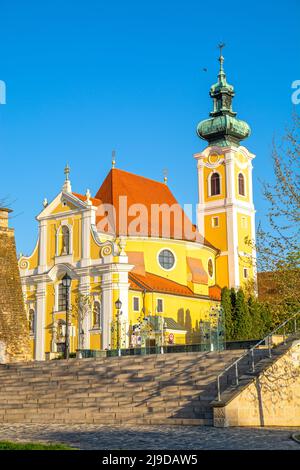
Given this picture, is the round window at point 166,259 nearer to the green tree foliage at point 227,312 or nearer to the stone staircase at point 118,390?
the green tree foliage at point 227,312

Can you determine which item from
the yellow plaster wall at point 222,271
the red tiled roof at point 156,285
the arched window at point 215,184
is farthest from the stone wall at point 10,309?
the arched window at point 215,184

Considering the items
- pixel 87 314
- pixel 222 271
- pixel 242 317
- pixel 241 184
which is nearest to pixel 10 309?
pixel 87 314

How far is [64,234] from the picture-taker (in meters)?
50.9

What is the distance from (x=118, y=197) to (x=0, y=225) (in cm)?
2581

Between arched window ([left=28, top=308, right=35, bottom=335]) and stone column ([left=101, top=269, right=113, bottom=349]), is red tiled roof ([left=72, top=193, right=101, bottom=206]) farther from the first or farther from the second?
arched window ([left=28, top=308, right=35, bottom=335])

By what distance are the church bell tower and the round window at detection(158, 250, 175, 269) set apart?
327 inches

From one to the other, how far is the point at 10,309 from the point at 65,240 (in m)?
24.2

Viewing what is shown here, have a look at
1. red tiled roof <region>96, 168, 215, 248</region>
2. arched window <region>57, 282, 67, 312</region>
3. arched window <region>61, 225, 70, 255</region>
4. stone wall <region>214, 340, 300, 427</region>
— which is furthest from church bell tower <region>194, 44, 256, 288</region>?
stone wall <region>214, 340, 300, 427</region>

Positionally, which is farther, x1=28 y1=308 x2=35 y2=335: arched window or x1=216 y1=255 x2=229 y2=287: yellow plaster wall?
x1=216 y1=255 x2=229 y2=287: yellow plaster wall

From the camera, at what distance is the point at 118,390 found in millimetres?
20328

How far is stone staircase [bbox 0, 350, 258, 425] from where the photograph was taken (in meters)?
18.5

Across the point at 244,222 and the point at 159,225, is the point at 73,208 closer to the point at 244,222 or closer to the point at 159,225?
the point at 159,225

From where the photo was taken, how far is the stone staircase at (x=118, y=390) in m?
18.5

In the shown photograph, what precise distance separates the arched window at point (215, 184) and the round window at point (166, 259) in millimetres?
12257
